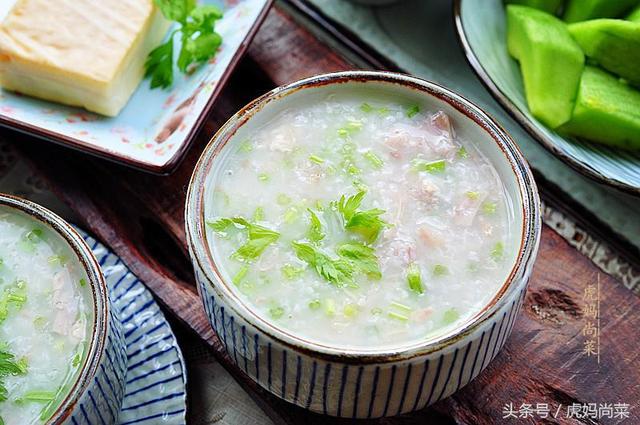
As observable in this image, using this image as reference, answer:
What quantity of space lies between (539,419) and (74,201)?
1163 mm

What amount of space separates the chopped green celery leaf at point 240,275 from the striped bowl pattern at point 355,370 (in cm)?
5

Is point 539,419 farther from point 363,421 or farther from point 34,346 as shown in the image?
point 34,346

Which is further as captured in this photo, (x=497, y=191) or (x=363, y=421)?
(x=363, y=421)

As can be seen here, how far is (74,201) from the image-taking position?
2.00 m

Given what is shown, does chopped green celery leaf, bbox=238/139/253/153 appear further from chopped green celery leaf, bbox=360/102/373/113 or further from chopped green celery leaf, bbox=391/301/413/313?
chopped green celery leaf, bbox=391/301/413/313

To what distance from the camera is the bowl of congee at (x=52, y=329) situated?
1450 mm

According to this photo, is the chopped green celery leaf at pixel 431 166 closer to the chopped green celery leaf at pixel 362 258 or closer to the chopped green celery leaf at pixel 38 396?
the chopped green celery leaf at pixel 362 258

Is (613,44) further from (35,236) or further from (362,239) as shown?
(35,236)

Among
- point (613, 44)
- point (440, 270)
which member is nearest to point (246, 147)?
point (440, 270)

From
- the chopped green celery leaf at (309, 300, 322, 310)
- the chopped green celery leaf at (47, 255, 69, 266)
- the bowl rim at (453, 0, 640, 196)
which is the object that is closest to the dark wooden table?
the bowl rim at (453, 0, 640, 196)

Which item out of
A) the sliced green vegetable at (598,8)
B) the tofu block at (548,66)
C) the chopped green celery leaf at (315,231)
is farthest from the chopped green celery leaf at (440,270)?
the sliced green vegetable at (598,8)

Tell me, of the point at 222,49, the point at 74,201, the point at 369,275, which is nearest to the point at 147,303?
the point at 74,201

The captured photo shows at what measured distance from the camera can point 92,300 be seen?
5.05 ft

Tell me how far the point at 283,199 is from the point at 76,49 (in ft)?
3.08
